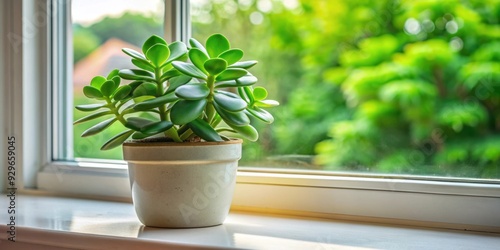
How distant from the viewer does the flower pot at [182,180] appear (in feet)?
2.75

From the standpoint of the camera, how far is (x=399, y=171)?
97 centimetres

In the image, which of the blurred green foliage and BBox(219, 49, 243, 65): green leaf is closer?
BBox(219, 49, 243, 65): green leaf

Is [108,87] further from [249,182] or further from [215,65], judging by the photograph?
[249,182]

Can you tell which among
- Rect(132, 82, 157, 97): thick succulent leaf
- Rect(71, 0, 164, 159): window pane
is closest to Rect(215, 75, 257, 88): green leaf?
Rect(132, 82, 157, 97): thick succulent leaf

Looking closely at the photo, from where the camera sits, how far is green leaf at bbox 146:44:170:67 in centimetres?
84

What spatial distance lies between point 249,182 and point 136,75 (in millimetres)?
301

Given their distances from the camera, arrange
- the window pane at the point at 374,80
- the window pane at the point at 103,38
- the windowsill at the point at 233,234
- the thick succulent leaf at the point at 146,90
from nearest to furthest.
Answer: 1. the windowsill at the point at 233,234
2. the thick succulent leaf at the point at 146,90
3. the window pane at the point at 374,80
4. the window pane at the point at 103,38

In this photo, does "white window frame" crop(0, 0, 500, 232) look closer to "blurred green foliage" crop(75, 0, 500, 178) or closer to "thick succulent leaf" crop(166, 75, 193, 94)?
"blurred green foliage" crop(75, 0, 500, 178)

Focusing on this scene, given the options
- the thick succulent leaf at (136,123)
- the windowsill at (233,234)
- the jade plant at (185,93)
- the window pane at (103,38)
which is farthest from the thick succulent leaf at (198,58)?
the window pane at (103,38)

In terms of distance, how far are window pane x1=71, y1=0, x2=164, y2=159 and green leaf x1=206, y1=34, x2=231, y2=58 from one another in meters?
0.37

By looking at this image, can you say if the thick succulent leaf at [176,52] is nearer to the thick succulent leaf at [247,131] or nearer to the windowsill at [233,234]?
the thick succulent leaf at [247,131]

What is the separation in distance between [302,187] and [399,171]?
0.54ft

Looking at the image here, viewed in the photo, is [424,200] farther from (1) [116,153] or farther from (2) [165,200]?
(1) [116,153]

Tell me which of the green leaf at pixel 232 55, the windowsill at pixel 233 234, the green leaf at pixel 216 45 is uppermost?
the green leaf at pixel 216 45
